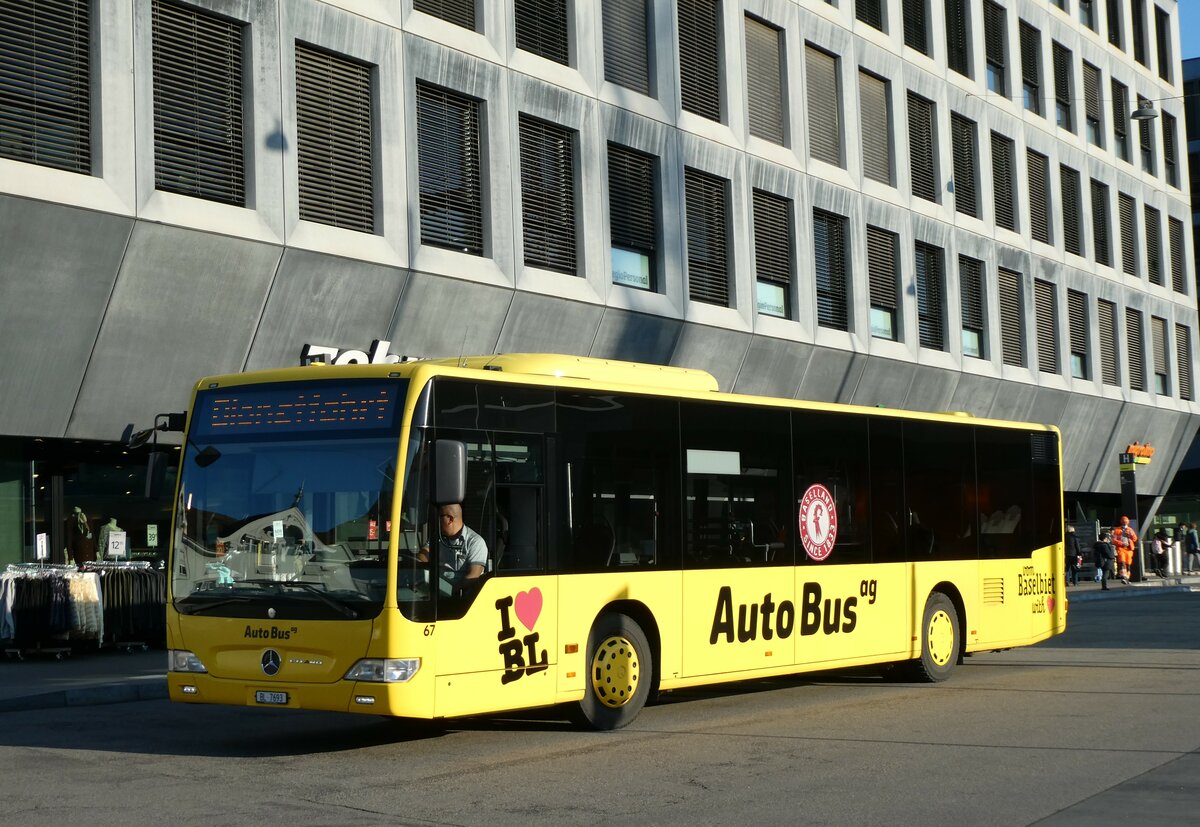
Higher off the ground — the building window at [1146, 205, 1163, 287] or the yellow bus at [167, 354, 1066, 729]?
the building window at [1146, 205, 1163, 287]

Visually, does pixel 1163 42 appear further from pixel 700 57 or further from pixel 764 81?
pixel 700 57

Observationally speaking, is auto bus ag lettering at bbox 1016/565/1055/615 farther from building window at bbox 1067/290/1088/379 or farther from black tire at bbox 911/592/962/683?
building window at bbox 1067/290/1088/379

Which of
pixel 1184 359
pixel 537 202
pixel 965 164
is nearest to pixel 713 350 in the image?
pixel 537 202

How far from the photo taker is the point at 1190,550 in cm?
5053

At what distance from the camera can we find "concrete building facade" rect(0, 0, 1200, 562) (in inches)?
707

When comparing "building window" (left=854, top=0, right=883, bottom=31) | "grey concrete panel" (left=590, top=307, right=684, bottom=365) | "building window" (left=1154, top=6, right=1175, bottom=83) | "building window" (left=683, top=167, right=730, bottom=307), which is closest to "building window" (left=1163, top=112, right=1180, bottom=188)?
"building window" (left=1154, top=6, right=1175, bottom=83)

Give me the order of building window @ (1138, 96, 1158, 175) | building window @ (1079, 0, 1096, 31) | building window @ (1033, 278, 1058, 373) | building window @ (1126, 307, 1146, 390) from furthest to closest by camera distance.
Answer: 1. building window @ (1138, 96, 1158, 175)
2. building window @ (1126, 307, 1146, 390)
3. building window @ (1079, 0, 1096, 31)
4. building window @ (1033, 278, 1058, 373)

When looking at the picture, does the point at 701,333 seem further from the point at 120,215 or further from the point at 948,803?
the point at 948,803

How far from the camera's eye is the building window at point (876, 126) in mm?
32281

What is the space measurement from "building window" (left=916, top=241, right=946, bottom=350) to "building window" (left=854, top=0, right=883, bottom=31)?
4.86 meters

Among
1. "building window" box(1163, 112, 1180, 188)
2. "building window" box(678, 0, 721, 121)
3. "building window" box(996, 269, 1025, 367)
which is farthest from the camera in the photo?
"building window" box(1163, 112, 1180, 188)

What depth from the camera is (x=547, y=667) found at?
36.9 feet

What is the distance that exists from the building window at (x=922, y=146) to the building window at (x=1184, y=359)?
1684cm

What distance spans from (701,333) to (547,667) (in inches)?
639
